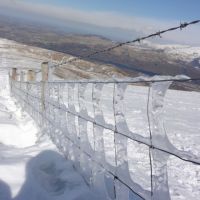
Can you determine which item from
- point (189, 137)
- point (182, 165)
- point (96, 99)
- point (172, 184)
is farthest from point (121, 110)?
point (189, 137)

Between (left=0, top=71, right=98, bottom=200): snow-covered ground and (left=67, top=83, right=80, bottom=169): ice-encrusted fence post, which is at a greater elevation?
(left=67, top=83, right=80, bottom=169): ice-encrusted fence post

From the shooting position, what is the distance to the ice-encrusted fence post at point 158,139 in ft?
10.6

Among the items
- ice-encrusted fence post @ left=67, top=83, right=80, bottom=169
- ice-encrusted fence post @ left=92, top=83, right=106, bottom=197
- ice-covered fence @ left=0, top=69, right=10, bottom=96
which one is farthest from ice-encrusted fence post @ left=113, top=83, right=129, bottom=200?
ice-covered fence @ left=0, top=69, right=10, bottom=96

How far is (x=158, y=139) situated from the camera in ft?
10.8

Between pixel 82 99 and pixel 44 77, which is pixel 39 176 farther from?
pixel 44 77

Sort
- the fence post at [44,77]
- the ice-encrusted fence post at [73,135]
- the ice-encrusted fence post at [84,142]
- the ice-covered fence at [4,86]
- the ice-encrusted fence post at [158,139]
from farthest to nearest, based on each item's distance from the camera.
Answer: the ice-covered fence at [4,86] → the fence post at [44,77] → the ice-encrusted fence post at [73,135] → the ice-encrusted fence post at [84,142] → the ice-encrusted fence post at [158,139]

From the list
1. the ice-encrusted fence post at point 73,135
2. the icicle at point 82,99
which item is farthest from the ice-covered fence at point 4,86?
the icicle at point 82,99

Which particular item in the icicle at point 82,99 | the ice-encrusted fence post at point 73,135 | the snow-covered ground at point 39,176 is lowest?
the snow-covered ground at point 39,176

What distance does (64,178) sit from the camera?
5359 millimetres

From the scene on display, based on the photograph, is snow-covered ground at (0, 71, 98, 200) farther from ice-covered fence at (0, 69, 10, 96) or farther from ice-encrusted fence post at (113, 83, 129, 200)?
ice-covered fence at (0, 69, 10, 96)

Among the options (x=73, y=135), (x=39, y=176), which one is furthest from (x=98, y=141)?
(x=73, y=135)

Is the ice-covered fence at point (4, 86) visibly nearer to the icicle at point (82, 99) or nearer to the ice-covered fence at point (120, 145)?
the ice-covered fence at point (120, 145)

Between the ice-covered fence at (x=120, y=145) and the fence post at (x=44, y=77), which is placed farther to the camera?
the fence post at (x=44, y=77)

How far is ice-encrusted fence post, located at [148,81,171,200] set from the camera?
128 inches
